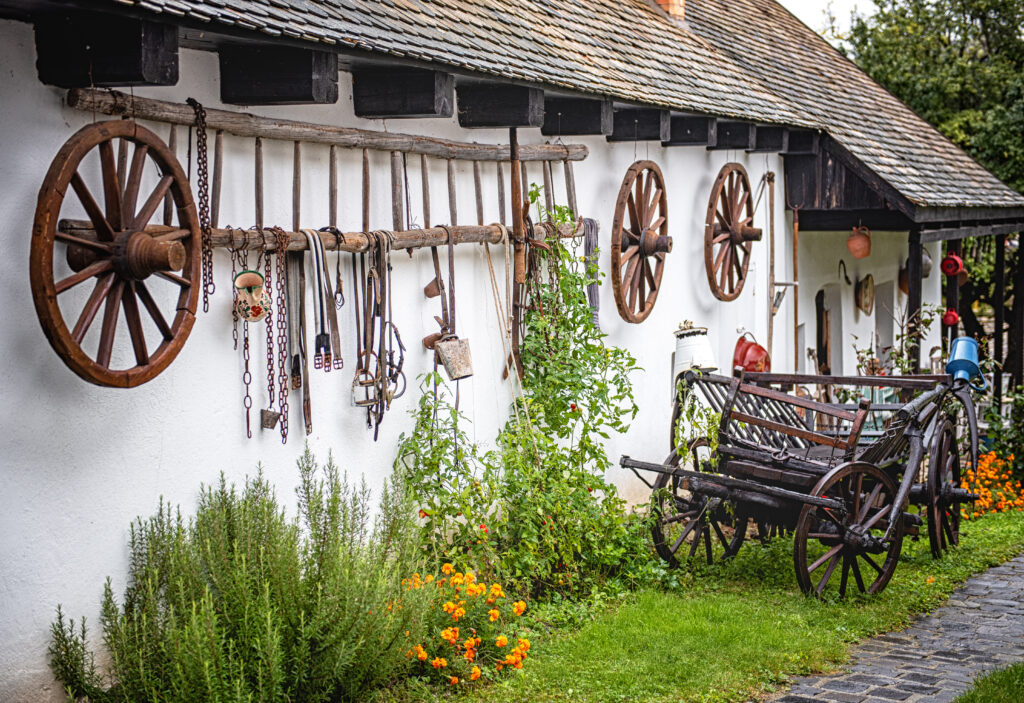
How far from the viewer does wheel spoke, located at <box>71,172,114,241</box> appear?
433cm

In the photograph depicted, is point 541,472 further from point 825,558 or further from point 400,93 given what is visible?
point 400,93

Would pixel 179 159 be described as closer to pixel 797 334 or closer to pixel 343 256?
pixel 343 256

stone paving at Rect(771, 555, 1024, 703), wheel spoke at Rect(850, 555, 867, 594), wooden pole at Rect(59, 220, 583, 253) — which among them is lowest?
stone paving at Rect(771, 555, 1024, 703)

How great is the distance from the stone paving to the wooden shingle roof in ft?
11.6

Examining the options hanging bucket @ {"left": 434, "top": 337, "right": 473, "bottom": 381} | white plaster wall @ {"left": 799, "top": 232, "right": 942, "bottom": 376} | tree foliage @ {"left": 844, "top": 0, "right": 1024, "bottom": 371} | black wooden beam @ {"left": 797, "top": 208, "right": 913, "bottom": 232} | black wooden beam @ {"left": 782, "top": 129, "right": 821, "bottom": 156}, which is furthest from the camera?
tree foliage @ {"left": 844, "top": 0, "right": 1024, "bottom": 371}

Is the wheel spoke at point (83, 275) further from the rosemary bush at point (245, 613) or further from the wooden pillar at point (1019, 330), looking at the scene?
the wooden pillar at point (1019, 330)

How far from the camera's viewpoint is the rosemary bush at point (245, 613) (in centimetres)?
432

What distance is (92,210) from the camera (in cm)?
436

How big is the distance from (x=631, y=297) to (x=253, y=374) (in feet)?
13.9

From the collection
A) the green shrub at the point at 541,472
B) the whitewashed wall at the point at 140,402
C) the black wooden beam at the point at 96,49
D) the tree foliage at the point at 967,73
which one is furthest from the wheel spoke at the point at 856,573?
the tree foliage at the point at 967,73

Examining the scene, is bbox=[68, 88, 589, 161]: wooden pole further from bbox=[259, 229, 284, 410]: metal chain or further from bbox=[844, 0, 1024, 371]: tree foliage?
bbox=[844, 0, 1024, 371]: tree foliage

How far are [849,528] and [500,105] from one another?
3.24 meters

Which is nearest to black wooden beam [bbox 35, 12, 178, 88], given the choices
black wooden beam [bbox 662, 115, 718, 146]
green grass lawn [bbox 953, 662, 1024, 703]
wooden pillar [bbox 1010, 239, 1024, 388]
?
green grass lawn [bbox 953, 662, 1024, 703]

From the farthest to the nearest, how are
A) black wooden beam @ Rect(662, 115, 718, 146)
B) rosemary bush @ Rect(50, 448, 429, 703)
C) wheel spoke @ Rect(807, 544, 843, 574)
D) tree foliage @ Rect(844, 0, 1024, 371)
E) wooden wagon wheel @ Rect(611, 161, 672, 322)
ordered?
tree foliage @ Rect(844, 0, 1024, 371), black wooden beam @ Rect(662, 115, 718, 146), wooden wagon wheel @ Rect(611, 161, 672, 322), wheel spoke @ Rect(807, 544, 843, 574), rosemary bush @ Rect(50, 448, 429, 703)
